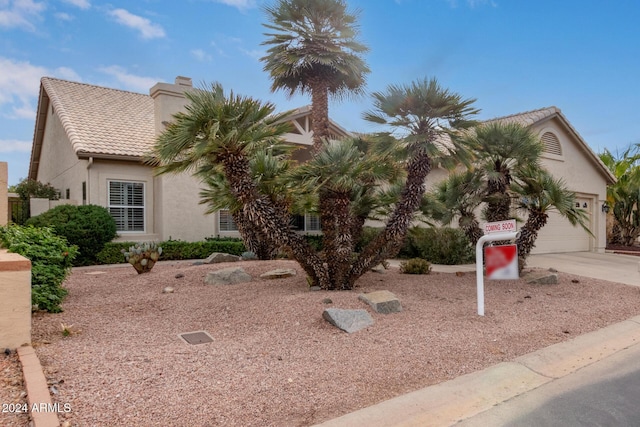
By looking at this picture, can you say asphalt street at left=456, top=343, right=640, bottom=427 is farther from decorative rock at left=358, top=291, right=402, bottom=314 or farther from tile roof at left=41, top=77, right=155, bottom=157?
tile roof at left=41, top=77, right=155, bottom=157

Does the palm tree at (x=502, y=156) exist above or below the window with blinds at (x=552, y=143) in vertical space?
below

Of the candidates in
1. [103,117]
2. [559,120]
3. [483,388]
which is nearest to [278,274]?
[483,388]

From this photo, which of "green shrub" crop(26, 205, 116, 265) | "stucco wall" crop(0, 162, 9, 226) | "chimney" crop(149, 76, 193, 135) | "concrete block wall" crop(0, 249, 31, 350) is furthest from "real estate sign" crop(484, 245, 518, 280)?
"chimney" crop(149, 76, 193, 135)

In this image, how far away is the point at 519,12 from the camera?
12.0 m

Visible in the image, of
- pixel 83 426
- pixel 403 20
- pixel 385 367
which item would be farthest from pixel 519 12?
pixel 83 426

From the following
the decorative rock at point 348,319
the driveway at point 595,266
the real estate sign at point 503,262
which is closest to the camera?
the decorative rock at point 348,319

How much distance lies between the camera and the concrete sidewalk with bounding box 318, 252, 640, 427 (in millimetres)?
3574

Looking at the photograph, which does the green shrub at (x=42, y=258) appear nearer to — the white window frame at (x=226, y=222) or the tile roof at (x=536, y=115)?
the white window frame at (x=226, y=222)

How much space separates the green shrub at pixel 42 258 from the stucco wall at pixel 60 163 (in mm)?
7971

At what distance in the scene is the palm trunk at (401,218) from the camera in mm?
7820

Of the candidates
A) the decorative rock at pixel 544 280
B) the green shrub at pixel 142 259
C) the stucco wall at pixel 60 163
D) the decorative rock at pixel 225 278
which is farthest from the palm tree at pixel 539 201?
the stucco wall at pixel 60 163

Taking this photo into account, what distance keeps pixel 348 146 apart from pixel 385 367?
4155 mm

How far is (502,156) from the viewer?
9.72 meters

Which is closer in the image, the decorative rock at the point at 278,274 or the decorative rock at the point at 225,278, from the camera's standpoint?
the decorative rock at the point at 225,278
